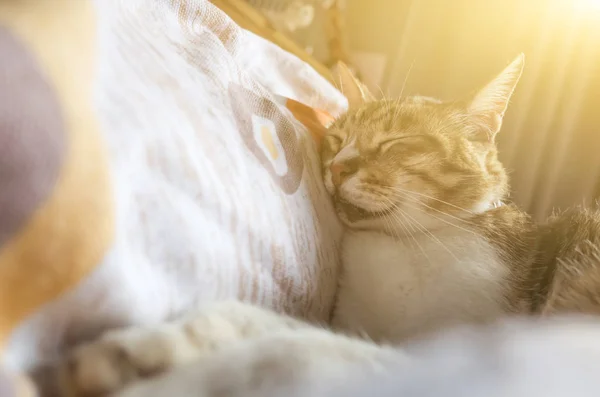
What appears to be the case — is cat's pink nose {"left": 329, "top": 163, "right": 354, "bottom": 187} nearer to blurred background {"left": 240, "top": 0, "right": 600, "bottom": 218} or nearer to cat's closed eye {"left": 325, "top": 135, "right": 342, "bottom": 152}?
cat's closed eye {"left": 325, "top": 135, "right": 342, "bottom": 152}

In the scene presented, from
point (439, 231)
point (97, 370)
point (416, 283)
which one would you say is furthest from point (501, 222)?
point (97, 370)

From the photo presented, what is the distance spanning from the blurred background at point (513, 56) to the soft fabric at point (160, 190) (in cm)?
97

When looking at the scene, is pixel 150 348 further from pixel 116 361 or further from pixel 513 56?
pixel 513 56

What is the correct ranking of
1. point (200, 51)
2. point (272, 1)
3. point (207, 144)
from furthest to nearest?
point (272, 1)
point (200, 51)
point (207, 144)

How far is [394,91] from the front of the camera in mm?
2393

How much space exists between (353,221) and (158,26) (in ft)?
1.63

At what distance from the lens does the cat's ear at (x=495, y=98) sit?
36.8 inches

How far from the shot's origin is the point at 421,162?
91 centimetres

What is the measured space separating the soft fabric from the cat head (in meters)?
0.14

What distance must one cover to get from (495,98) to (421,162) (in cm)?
22

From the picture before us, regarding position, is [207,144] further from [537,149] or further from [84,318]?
[537,149]

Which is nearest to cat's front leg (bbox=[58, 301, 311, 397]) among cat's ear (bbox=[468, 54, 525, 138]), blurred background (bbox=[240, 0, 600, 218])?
cat's ear (bbox=[468, 54, 525, 138])

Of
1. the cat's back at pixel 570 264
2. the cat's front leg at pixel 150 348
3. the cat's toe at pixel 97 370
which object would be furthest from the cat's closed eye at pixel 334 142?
the cat's toe at pixel 97 370

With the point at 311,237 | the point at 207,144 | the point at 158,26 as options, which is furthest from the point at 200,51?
the point at 311,237
